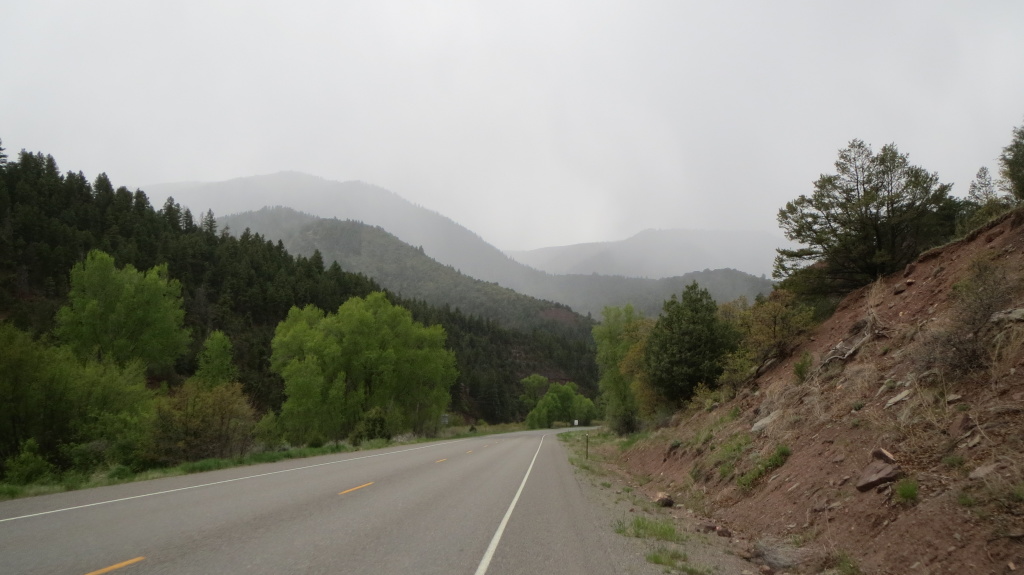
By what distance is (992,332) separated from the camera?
27.8 feet

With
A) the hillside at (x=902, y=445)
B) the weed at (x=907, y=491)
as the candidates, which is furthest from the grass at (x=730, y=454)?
the weed at (x=907, y=491)

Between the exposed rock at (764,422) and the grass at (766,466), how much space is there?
230 cm

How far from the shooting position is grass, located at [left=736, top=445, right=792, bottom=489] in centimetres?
1089

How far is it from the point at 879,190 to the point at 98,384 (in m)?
33.5

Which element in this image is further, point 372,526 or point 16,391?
point 16,391

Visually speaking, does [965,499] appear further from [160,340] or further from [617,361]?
[160,340]

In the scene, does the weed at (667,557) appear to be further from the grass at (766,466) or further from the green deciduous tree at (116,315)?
the green deciduous tree at (116,315)

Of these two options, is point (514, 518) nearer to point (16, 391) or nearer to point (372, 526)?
point (372, 526)

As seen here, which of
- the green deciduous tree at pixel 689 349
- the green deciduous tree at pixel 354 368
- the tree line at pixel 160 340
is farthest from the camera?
the green deciduous tree at pixel 354 368

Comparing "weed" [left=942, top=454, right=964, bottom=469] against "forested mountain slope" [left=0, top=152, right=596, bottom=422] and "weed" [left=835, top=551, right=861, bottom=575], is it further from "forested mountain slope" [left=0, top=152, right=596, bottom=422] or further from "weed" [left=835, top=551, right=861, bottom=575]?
"forested mountain slope" [left=0, top=152, right=596, bottom=422]

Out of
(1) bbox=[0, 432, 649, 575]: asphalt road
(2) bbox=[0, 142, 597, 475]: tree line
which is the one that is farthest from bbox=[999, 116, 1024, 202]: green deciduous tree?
(2) bbox=[0, 142, 597, 475]: tree line

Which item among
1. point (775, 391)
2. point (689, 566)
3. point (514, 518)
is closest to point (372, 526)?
point (514, 518)

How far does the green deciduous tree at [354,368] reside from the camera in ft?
126

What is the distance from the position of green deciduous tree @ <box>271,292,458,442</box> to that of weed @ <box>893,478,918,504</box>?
36566mm
